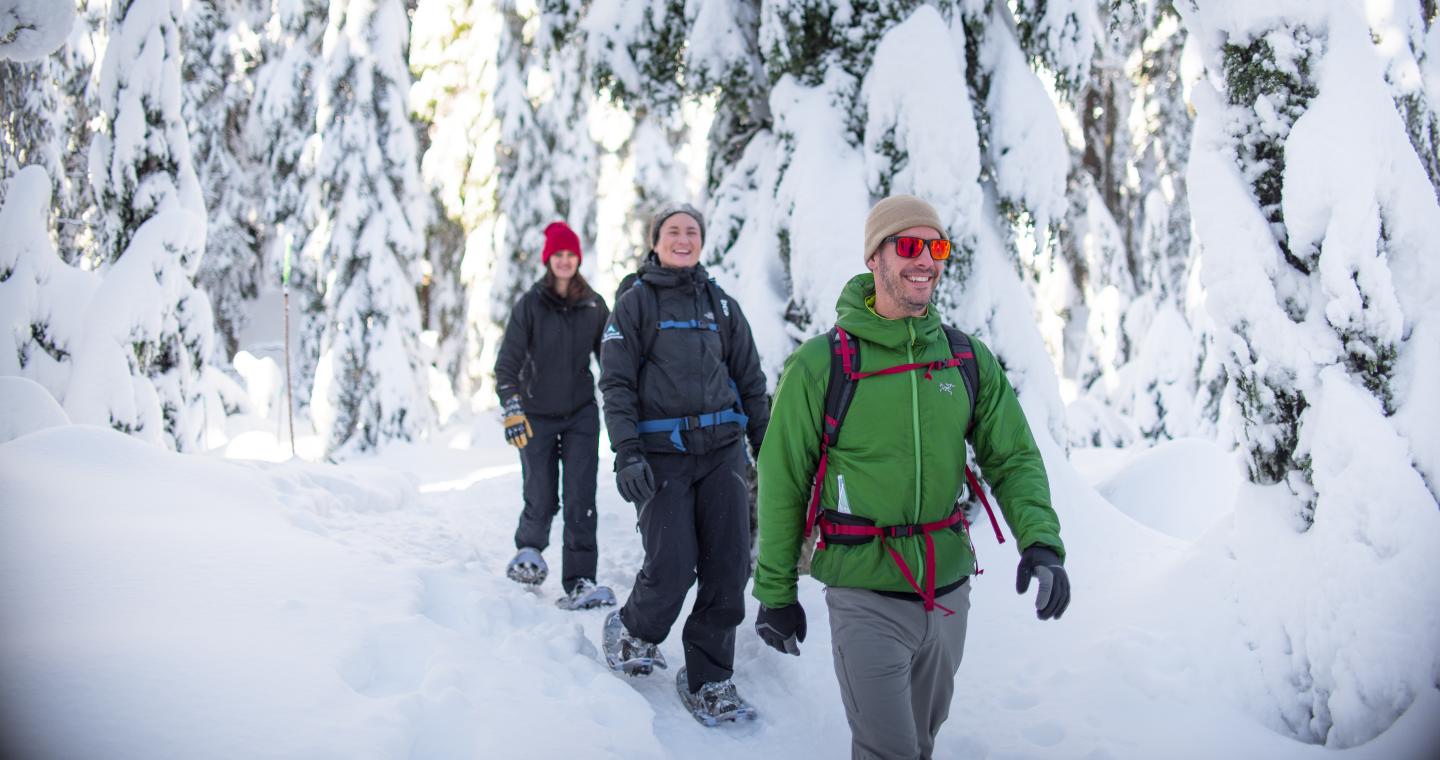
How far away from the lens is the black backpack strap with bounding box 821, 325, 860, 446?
8.09 feet

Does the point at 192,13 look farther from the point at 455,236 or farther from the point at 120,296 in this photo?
the point at 120,296

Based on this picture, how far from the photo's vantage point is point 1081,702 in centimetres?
369

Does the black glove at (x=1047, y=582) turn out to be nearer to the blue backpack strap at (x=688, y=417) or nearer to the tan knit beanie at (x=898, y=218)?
the tan knit beanie at (x=898, y=218)

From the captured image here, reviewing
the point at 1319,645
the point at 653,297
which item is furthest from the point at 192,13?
the point at 1319,645

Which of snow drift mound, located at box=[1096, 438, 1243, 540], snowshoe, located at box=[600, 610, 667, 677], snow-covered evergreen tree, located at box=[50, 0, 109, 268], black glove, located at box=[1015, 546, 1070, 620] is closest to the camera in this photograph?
black glove, located at box=[1015, 546, 1070, 620]

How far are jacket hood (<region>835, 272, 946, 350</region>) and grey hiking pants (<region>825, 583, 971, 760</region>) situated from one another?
30.1 inches

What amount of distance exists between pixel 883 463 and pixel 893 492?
9 centimetres

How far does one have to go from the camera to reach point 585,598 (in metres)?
4.70

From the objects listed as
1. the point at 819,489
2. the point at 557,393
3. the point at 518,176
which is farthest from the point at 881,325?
the point at 518,176

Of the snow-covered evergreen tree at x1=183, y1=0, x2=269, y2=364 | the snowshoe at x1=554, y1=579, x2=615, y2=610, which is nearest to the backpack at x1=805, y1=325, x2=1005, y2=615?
the snowshoe at x1=554, y1=579, x2=615, y2=610

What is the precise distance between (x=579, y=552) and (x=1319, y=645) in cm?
356

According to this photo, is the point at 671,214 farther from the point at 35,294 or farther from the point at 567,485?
the point at 35,294

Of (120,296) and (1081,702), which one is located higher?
(120,296)

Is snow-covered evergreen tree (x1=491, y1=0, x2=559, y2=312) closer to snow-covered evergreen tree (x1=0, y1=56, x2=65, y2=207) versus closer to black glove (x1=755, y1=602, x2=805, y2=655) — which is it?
snow-covered evergreen tree (x1=0, y1=56, x2=65, y2=207)
